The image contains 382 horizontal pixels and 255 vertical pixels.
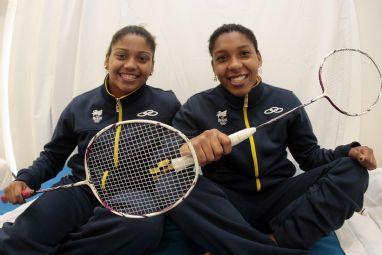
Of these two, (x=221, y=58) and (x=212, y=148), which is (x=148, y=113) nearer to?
(x=221, y=58)

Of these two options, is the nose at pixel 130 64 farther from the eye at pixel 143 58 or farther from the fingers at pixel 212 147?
the fingers at pixel 212 147

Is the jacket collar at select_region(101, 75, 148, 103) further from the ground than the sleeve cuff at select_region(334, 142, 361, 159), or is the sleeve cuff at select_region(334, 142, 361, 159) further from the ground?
the jacket collar at select_region(101, 75, 148, 103)

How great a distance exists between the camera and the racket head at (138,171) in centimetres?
94

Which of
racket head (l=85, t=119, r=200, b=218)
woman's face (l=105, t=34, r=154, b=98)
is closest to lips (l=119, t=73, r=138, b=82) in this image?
woman's face (l=105, t=34, r=154, b=98)

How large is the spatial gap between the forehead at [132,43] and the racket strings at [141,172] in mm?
323

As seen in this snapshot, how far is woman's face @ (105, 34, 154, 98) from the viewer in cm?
124

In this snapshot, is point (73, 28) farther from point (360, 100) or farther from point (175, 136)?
point (360, 100)

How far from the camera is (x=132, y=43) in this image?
1240mm

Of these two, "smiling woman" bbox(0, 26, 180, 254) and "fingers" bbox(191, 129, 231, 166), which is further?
"smiling woman" bbox(0, 26, 180, 254)

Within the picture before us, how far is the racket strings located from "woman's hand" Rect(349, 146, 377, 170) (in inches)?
19.2

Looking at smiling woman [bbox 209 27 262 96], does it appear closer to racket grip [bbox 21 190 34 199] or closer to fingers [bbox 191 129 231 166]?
fingers [bbox 191 129 231 166]

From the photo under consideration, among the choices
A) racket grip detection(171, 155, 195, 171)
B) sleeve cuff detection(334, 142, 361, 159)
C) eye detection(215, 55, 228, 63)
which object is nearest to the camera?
racket grip detection(171, 155, 195, 171)

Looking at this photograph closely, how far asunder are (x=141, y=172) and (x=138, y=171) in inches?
0.4

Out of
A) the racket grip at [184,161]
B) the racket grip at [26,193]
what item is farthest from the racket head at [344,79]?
the racket grip at [26,193]
